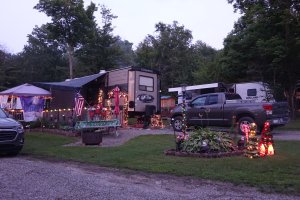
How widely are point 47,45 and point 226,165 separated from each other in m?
57.1

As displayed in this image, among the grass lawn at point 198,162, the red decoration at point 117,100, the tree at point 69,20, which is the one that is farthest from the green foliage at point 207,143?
the tree at point 69,20

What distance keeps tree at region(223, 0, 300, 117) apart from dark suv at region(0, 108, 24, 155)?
17414mm

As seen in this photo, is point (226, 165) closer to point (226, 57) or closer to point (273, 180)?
point (273, 180)

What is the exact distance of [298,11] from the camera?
24547 millimetres

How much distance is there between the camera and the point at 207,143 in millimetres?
10391

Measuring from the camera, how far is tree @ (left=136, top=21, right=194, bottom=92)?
155ft

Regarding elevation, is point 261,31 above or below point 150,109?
above

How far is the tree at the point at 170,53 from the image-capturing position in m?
47.1

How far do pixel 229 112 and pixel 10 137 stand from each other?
8795mm

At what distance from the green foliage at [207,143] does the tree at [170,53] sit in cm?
3624

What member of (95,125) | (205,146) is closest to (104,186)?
(205,146)

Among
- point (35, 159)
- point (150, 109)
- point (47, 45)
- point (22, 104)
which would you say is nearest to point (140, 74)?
point (150, 109)

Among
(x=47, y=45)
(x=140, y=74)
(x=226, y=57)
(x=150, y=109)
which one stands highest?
(x=47, y=45)

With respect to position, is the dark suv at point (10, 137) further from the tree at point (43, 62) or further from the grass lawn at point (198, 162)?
the tree at point (43, 62)
